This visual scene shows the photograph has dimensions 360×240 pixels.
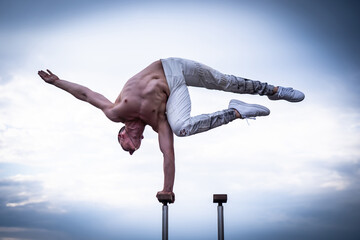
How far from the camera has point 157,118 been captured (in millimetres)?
5516

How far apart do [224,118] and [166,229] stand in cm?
140

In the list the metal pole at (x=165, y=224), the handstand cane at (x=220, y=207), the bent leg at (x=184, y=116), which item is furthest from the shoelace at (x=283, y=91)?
the metal pole at (x=165, y=224)

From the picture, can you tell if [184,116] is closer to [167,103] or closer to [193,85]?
[167,103]

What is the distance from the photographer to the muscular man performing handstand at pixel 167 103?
5.38m

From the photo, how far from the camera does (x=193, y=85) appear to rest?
18.6 ft

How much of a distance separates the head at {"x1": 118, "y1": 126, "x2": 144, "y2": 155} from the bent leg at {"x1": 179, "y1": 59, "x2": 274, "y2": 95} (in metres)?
0.91

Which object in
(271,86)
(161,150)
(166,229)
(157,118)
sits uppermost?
(271,86)

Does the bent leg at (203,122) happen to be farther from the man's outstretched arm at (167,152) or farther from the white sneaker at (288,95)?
the white sneaker at (288,95)

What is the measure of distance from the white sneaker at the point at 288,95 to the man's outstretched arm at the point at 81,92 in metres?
1.98

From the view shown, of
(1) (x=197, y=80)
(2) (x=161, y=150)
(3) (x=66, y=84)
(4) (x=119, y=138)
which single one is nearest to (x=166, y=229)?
(2) (x=161, y=150)

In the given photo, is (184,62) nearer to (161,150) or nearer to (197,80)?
(197,80)

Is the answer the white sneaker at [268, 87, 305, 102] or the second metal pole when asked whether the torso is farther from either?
the white sneaker at [268, 87, 305, 102]

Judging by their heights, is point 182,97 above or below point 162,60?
below

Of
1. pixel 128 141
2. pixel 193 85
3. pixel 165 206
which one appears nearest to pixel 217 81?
pixel 193 85
